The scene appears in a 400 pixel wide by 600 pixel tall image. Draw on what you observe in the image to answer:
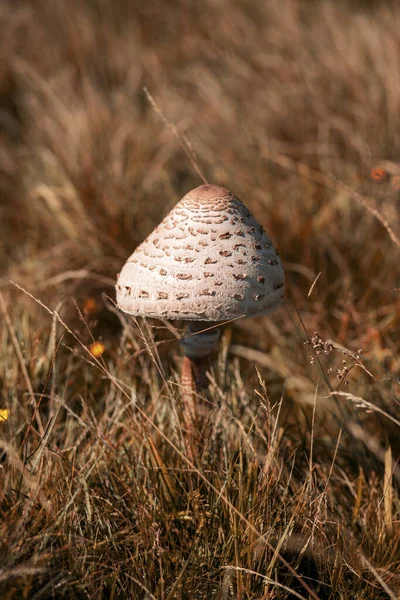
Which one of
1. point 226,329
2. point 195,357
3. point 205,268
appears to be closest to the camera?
point 205,268

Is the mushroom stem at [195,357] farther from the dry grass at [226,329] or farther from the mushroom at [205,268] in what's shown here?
the mushroom at [205,268]

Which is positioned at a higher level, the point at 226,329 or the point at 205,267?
the point at 205,267

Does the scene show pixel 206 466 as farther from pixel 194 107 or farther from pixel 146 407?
pixel 194 107

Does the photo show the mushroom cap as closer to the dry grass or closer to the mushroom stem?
the dry grass


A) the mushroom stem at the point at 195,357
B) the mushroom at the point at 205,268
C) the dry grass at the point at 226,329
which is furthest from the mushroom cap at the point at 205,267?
the mushroom stem at the point at 195,357

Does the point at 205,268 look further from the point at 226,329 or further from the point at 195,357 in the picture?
the point at 226,329

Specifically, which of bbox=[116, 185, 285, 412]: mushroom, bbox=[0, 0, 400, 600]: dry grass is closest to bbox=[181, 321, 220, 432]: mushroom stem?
bbox=[0, 0, 400, 600]: dry grass

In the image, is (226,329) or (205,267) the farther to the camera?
(226,329)

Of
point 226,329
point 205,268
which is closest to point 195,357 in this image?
point 205,268
